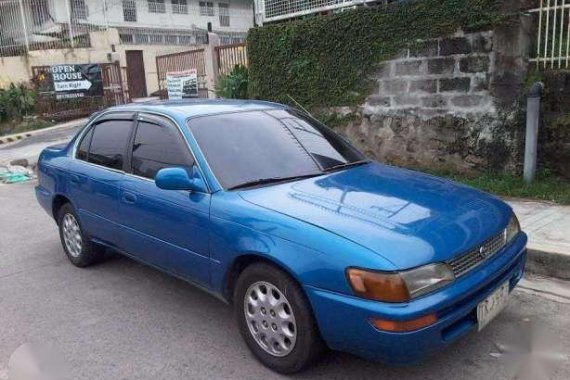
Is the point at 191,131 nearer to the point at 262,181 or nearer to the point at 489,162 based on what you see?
the point at 262,181

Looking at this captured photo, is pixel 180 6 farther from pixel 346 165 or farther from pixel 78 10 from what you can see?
pixel 346 165

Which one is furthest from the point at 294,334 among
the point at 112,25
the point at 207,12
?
the point at 207,12

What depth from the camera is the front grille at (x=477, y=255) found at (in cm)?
290

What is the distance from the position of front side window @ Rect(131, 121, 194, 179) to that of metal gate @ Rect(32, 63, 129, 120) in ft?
54.9

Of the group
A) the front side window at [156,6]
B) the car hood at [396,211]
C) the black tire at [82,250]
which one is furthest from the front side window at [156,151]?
the front side window at [156,6]

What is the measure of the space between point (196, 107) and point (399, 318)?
2.39 m

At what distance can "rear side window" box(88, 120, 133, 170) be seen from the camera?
454 cm

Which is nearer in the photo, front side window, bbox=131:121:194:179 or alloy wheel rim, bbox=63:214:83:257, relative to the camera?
front side window, bbox=131:121:194:179

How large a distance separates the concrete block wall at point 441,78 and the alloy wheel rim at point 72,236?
451cm

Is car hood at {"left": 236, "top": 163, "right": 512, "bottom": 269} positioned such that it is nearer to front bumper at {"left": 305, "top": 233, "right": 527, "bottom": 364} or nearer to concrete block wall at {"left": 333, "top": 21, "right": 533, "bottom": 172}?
front bumper at {"left": 305, "top": 233, "right": 527, "bottom": 364}

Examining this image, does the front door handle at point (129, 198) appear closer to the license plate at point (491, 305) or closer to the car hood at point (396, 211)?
the car hood at point (396, 211)

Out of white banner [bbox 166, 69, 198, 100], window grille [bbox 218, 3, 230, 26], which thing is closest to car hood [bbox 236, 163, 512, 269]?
white banner [bbox 166, 69, 198, 100]

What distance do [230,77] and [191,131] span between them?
7927 millimetres

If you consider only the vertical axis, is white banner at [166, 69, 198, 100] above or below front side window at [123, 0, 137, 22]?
below
